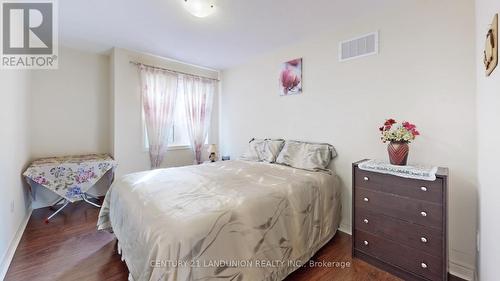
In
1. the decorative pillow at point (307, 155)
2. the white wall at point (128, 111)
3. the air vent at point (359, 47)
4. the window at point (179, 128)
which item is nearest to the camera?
the air vent at point (359, 47)

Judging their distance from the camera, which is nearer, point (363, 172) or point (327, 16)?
Result: point (363, 172)

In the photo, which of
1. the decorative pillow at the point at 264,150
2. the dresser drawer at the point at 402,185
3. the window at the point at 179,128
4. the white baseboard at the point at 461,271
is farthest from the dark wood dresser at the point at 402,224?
the window at the point at 179,128

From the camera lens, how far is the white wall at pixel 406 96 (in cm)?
177

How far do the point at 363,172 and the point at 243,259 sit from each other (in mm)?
1351

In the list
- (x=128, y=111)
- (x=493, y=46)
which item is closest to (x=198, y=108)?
(x=128, y=111)

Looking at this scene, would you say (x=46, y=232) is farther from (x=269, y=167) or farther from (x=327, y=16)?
(x=327, y=16)

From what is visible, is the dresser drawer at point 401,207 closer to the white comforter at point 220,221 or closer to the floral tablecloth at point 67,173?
the white comforter at point 220,221

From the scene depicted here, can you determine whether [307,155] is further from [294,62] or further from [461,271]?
[461,271]

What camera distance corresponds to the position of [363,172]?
6.50 feet

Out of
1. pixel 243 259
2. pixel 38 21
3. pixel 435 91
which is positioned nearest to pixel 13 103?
pixel 38 21

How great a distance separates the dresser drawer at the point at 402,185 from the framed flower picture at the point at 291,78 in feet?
4.91

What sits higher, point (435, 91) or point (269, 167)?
point (435, 91)

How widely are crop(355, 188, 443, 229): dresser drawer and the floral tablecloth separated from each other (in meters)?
3.34

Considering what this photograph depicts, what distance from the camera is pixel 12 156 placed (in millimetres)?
2137
